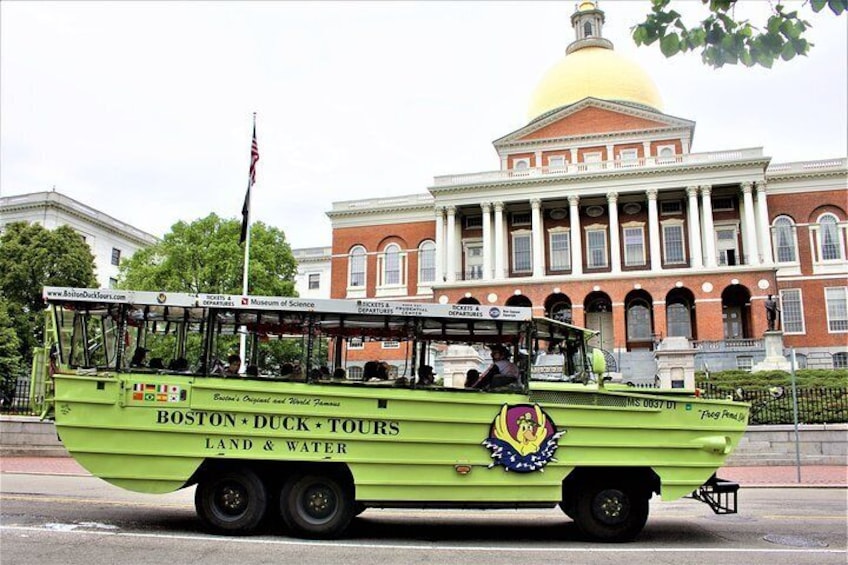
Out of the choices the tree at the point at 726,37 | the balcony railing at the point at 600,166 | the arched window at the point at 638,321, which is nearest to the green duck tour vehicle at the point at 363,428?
the tree at the point at 726,37

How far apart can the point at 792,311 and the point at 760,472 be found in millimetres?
31808

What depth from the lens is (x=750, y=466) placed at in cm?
1655

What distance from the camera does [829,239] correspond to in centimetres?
4400

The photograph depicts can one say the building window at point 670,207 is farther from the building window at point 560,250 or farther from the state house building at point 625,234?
the building window at point 560,250

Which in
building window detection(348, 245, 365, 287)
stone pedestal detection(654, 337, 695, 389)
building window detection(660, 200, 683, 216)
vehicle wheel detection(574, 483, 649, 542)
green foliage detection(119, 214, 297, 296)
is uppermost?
building window detection(660, 200, 683, 216)

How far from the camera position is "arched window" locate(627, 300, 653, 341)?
4394 cm

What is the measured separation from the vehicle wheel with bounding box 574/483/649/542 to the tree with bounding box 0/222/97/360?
3794cm

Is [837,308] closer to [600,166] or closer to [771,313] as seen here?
[771,313]

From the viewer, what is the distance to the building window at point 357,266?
51.4 meters

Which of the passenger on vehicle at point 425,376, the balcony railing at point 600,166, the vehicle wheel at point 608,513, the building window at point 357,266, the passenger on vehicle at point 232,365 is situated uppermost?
the balcony railing at point 600,166

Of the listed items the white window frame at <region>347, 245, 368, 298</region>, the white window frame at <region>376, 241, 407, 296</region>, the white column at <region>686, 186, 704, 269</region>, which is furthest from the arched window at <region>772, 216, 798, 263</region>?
the white window frame at <region>347, 245, 368, 298</region>

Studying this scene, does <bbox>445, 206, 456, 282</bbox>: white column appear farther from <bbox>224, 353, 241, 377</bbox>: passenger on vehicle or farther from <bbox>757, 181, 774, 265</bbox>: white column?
<bbox>224, 353, 241, 377</bbox>: passenger on vehicle

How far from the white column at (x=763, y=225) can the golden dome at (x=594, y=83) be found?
11292 millimetres

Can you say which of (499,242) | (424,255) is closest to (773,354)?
(499,242)
